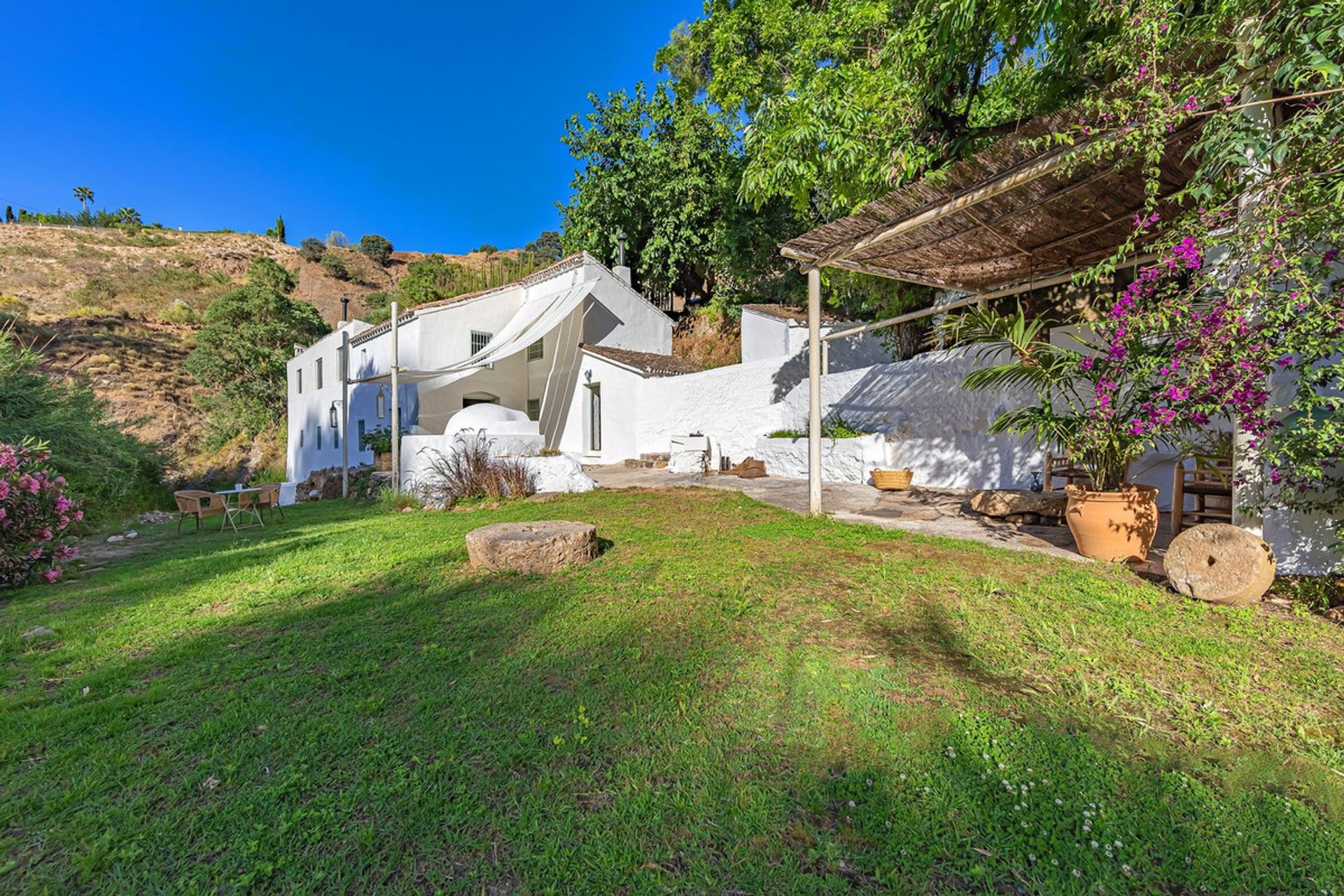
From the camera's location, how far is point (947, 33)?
6051mm

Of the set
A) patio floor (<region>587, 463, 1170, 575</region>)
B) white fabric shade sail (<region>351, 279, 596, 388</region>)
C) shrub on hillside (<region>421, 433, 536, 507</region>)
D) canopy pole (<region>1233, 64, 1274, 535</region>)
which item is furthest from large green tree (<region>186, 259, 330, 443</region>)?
canopy pole (<region>1233, 64, 1274, 535</region>)

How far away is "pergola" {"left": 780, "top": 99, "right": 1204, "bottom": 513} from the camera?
14.8 feet

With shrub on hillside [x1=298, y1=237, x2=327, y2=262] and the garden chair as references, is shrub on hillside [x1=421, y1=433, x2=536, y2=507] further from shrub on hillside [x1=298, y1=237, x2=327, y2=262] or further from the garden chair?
shrub on hillside [x1=298, y1=237, x2=327, y2=262]

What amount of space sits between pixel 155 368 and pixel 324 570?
32.4 m

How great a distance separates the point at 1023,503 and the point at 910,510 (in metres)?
1.41

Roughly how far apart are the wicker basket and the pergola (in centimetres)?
309

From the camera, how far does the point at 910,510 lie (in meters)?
7.39

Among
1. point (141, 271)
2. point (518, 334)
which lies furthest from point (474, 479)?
point (141, 271)

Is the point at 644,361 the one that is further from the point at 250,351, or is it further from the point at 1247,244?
the point at 250,351

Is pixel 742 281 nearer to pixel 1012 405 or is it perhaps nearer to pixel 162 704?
→ pixel 1012 405

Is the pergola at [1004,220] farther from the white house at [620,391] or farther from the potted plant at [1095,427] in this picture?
the white house at [620,391]

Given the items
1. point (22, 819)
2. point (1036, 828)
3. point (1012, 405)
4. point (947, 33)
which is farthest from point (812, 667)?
point (1012, 405)

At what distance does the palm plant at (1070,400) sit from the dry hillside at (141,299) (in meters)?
26.3

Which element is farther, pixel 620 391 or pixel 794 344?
pixel 620 391
